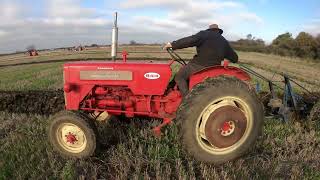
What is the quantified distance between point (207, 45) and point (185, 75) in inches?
19.9

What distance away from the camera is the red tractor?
18.1 feet

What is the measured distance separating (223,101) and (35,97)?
676 centimetres

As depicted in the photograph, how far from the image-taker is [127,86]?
21.7 ft

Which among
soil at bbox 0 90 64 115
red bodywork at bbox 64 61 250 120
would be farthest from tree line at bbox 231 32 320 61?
red bodywork at bbox 64 61 250 120

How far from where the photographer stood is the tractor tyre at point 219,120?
18.0 feet

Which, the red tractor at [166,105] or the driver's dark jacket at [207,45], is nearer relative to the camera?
the red tractor at [166,105]

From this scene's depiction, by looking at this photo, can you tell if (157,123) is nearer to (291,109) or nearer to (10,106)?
(291,109)

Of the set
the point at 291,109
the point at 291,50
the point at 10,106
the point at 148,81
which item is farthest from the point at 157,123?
the point at 291,50

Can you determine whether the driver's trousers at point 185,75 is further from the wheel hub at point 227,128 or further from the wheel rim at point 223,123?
the wheel hub at point 227,128

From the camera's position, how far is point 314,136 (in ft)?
23.7

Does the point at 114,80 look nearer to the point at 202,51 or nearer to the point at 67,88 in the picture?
the point at 67,88

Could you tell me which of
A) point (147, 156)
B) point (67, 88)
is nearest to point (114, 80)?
point (67, 88)

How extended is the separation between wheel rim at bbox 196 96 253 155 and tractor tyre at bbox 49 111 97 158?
158 centimetres

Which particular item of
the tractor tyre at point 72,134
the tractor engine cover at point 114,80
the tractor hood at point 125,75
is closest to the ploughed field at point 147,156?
the tractor tyre at point 72,134
